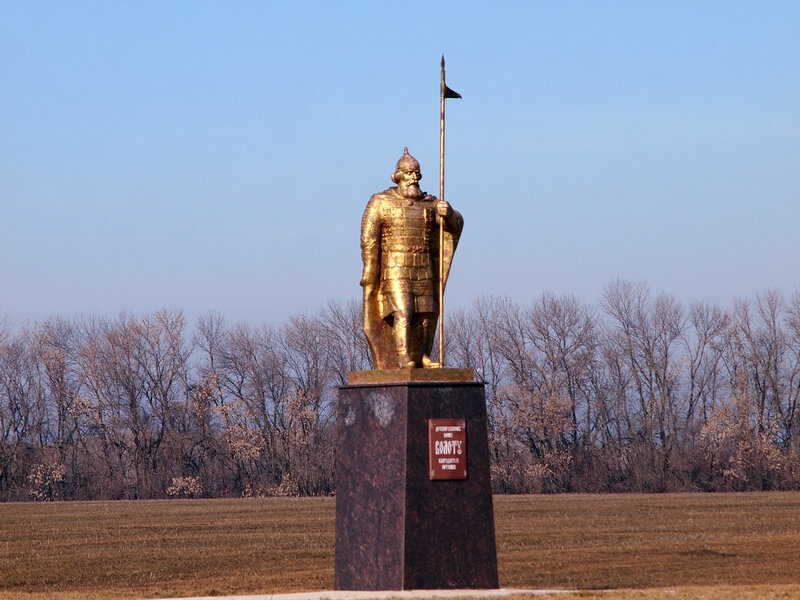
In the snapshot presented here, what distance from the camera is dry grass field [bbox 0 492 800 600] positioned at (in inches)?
786

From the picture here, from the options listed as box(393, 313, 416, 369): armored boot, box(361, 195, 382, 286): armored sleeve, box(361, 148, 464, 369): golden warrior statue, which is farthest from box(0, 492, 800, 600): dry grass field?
box(361, 195, 382, 286): armored sleeve

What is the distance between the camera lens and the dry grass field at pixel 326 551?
20.0 m

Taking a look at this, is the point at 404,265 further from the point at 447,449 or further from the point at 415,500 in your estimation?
the point at 415,500

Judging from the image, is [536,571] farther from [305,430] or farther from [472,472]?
Answer: [305,430]

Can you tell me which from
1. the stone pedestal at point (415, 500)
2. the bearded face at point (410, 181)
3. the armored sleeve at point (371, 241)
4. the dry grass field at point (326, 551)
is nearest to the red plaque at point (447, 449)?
the stone pedestal at point (415, 500)

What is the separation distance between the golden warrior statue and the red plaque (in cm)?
→ 109

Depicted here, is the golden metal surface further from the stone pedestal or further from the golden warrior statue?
the golden warrior statue

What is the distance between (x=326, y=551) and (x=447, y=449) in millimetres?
11555

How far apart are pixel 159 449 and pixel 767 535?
136 ft

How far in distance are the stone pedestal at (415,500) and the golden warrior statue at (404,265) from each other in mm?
877

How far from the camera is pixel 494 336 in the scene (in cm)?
6994

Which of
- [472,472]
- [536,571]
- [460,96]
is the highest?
[460,96]

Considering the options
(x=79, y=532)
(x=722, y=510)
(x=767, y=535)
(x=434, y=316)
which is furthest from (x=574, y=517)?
(x=434, y=316)

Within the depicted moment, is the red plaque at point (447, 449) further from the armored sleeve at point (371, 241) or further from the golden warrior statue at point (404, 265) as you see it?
the armored sleeve at point (371, 241)
